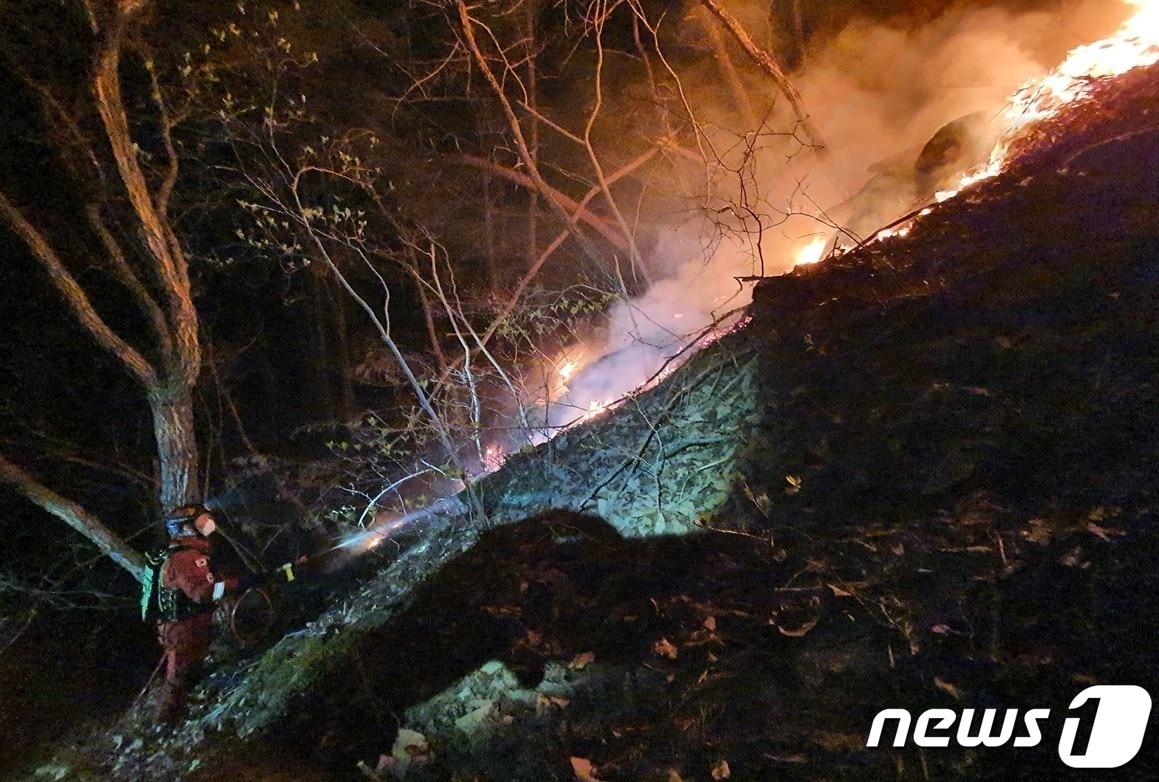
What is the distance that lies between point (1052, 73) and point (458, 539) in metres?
9.23

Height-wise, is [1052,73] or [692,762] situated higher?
[1052,73]

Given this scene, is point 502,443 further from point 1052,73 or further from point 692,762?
point 1052,73

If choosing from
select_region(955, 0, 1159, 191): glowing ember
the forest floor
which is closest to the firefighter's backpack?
the forest floor

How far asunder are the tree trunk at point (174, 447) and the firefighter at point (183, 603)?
1.27m

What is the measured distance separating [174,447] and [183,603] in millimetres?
2425

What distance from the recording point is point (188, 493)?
8.48 metres

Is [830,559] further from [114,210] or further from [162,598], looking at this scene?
[114,210]

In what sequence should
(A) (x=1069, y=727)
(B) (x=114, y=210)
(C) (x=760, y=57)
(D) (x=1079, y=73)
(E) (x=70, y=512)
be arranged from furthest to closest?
(C) (x=760, y=57), (B) (x=114, y=210), (E) (x=70, y=512), (D) (x=1079, y=73), (A) (x=1069, y=727)

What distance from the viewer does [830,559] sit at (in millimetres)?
4426

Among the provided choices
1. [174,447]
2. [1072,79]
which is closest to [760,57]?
[1072,79]

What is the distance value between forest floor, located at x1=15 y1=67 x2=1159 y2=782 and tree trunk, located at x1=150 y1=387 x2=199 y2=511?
270 centimetres

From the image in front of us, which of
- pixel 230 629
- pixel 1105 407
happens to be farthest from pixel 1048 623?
pixel 230 629

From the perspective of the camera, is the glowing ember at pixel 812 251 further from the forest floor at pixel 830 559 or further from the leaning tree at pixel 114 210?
the leaning tree at pixel 114 210

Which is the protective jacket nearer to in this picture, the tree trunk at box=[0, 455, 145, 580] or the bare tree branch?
the tree trunk at box=[0, 455, 145, 580]
